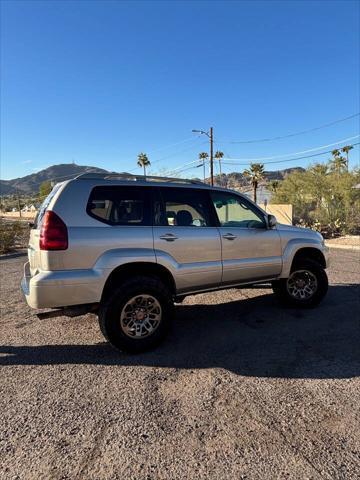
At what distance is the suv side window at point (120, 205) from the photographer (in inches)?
148

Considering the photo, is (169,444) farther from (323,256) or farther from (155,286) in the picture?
(323,256)

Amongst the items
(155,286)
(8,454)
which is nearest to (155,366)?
(155,286)

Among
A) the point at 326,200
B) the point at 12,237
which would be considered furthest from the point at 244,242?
the point at 326,200

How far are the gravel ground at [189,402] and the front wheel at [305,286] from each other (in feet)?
1.59

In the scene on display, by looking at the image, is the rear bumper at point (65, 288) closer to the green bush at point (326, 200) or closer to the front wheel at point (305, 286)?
the front wheel at point (305, 286)

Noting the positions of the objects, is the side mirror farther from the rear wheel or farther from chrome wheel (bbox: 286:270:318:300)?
the rear wheel

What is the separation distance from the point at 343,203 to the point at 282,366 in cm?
1678

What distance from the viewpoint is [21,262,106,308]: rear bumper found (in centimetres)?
345

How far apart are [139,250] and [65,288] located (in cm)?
90

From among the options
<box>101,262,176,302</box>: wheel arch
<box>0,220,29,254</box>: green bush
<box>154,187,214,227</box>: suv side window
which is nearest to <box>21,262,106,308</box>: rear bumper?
<box>101,262,176,302</box>: wheel arch

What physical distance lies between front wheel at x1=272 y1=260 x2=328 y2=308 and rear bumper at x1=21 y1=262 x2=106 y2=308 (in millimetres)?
3076

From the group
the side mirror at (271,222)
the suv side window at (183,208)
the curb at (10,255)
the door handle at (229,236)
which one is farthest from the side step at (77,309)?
the curb at (10,255)

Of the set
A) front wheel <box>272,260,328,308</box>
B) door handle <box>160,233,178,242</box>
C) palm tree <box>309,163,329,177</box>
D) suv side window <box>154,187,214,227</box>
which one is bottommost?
front wheel <box>272,260,328,308</box>

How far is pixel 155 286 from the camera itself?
393 cm
